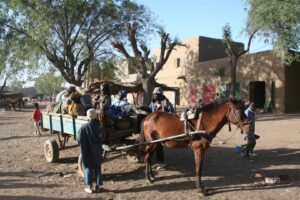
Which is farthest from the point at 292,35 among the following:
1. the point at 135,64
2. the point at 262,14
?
the point at 135,64

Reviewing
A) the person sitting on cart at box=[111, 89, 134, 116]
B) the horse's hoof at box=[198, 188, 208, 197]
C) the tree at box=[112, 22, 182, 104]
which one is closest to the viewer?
the horse's hoof at box=[198, 188, 208, 197]

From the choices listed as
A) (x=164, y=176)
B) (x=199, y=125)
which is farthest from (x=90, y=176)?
(x=199, y=125)

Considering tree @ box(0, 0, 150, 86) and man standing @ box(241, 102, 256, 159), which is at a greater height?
tree @ box(0, 0, 150, 86)

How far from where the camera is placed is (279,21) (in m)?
19.1

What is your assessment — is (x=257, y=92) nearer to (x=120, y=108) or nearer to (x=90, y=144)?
(x=120, y=108)

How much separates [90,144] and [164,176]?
2.13 meters

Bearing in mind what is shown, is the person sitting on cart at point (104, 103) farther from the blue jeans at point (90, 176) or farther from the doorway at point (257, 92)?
the doorway at point (257, 92)

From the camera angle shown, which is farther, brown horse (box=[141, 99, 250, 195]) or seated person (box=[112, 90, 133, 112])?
seated person (box=[112, 90, 133, 112])

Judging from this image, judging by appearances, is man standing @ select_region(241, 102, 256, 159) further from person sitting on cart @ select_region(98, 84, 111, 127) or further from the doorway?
the doorway

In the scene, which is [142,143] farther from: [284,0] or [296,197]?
[284,0]

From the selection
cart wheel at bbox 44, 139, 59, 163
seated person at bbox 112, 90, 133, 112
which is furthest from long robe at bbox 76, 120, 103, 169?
cart wheel at bbox 44, 139, 59, 163

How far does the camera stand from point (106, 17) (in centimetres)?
3031

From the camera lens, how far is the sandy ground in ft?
25.3

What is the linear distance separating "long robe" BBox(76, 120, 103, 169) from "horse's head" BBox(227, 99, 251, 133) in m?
2.60
